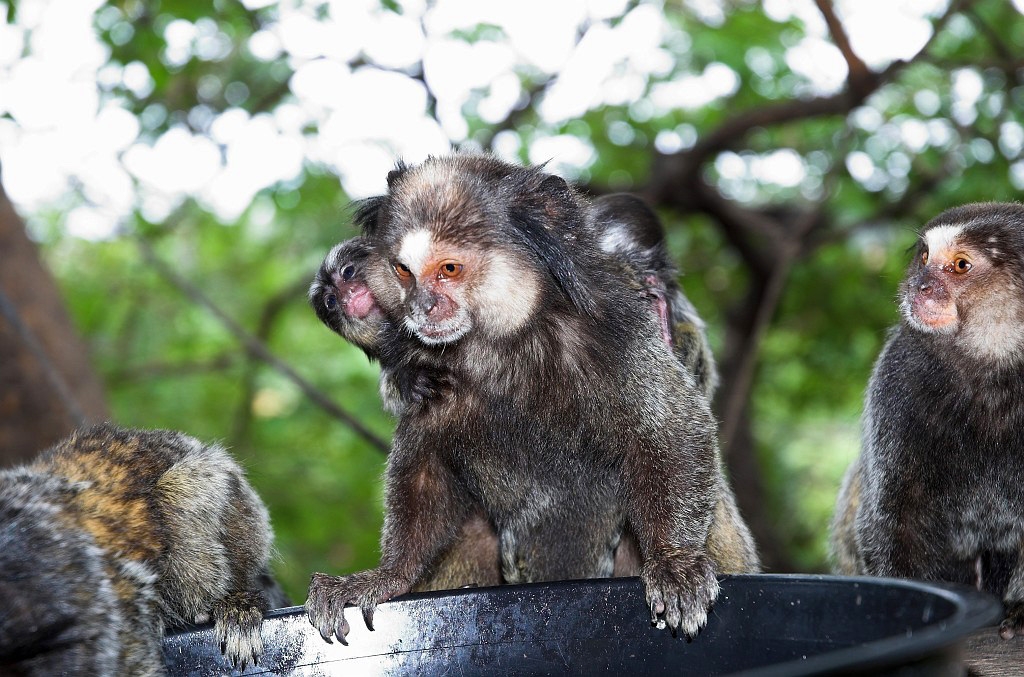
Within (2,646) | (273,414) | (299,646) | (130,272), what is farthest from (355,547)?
(2,646)

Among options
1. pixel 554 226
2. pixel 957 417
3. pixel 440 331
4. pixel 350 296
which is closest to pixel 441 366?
pixel 440 331

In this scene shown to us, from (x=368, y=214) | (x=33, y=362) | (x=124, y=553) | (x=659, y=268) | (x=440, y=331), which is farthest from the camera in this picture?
(x=33, y=362)

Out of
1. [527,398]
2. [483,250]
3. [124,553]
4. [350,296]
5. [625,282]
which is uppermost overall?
[483,250]

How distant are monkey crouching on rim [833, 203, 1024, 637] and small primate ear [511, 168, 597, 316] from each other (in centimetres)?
86

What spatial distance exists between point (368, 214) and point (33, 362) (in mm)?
1776

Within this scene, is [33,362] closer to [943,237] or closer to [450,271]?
[450,271]

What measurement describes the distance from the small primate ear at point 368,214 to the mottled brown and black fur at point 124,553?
30.6 inches

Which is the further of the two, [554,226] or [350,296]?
[350,296]

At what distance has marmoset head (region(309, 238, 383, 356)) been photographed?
3.28m

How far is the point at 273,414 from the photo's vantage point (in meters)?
6.47

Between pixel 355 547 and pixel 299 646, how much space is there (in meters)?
3.41

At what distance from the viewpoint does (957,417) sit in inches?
110

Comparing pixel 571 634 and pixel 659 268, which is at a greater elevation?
pixel 659 268

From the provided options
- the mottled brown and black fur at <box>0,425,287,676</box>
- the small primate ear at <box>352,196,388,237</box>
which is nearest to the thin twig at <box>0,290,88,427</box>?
the mottled brown and black fur at <box>0,425,287,676</box>
